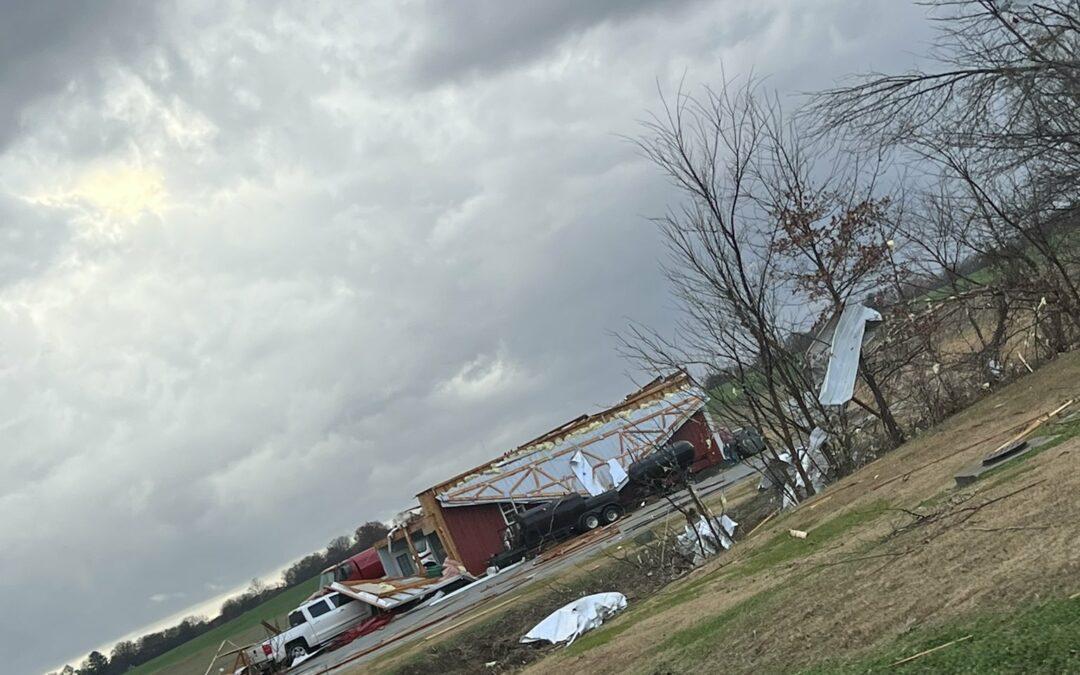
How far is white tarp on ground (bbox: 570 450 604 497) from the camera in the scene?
4396 centimetres

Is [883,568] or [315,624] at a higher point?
[315,624]

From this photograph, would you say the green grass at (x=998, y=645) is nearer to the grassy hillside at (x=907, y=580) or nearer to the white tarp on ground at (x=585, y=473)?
the grassy hillside at (x=907, y=580)

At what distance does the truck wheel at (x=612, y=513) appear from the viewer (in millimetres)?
39487

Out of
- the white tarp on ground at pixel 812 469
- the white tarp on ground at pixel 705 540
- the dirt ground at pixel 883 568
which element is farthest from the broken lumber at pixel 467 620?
the dirt ground at pixel 883 568

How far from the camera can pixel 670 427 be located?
45938 mm

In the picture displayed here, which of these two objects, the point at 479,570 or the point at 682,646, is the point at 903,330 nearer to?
the point at 682,646

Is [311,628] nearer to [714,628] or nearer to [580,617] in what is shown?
[580,617]

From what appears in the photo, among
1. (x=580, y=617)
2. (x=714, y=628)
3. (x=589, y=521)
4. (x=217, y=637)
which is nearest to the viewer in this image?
(x=714, y=628)

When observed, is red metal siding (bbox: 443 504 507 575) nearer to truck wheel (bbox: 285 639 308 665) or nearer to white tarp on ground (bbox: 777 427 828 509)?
truck wheel (bbox: 285 639 308 665)

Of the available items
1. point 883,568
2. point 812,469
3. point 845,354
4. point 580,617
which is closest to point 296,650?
point 580,617

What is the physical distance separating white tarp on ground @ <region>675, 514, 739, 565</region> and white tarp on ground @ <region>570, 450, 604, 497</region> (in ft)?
79.3

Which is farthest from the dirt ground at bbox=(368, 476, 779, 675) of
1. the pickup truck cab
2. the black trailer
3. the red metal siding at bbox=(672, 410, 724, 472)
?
the red metal siding at bbox=(672, 410, 724, 472)

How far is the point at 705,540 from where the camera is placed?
60.8 ft

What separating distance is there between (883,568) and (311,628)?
1241 inches
